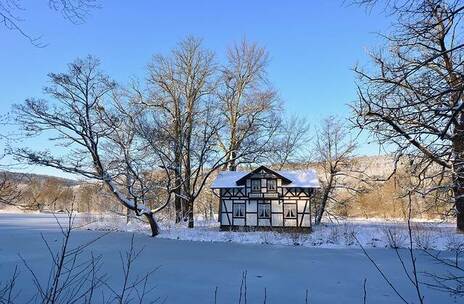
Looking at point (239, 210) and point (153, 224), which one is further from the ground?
point (239, 210)

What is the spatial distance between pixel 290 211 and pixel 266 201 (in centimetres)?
129

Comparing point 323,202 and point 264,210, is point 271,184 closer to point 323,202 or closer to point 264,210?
point 264,210

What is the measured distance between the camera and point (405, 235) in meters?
16.9

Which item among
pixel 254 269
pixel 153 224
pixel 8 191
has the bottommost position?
pixel 254 269

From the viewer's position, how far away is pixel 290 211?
67.4ft

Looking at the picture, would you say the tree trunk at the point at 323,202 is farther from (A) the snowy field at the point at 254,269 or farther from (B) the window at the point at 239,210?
(A) the snowy field at the point at 254,269

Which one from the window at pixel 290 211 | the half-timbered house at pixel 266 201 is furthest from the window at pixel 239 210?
the window at pixel 290 211

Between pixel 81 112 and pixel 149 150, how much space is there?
4.13 m

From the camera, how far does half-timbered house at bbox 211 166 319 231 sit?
20.5 meters

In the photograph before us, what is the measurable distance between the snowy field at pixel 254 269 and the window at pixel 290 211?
3.76 meters

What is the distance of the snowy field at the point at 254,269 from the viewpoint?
7.02 m

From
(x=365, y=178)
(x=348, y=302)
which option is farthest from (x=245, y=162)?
(x=348, y=302)

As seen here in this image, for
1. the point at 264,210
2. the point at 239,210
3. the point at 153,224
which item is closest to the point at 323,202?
the point at 264,210

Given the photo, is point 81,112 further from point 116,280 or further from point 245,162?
point 116,280
